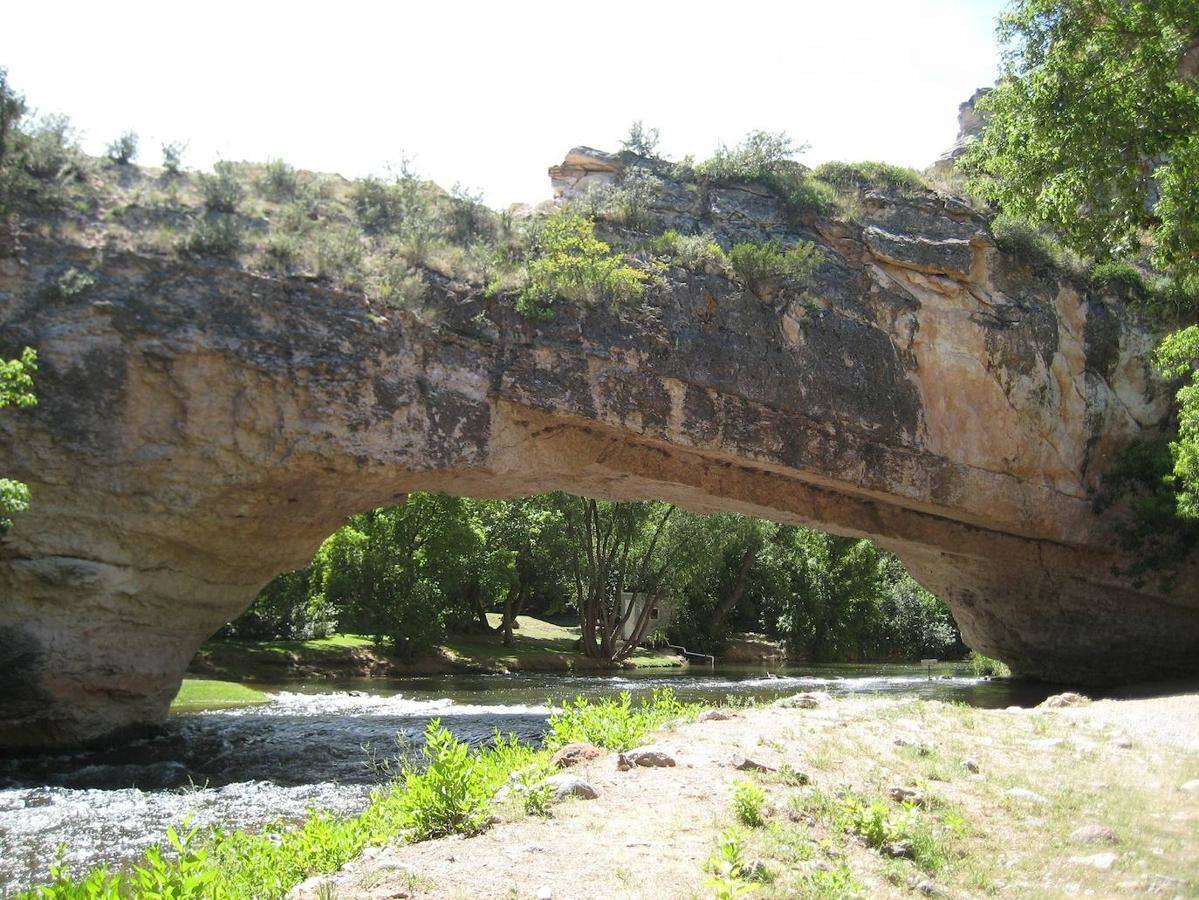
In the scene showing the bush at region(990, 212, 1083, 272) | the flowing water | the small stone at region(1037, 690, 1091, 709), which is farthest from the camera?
the bush at region(990, 212, 1083, 272)

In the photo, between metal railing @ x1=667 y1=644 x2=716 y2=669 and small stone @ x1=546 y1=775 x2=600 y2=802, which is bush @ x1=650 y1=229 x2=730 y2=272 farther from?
metal railing @ x1=667 y1=644 x2=716 y2=669

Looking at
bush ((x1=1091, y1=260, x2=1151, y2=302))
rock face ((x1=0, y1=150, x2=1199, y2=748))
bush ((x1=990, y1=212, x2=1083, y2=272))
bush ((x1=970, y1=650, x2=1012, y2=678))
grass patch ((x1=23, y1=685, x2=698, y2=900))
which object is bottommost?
bush ((x1=970, y1=650, x2=1012, y2=678))

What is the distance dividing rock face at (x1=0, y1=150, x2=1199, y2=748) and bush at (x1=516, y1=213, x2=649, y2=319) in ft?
1.14

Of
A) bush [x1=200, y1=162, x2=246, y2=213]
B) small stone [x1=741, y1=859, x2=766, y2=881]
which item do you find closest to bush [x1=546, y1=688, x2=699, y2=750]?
small stone [x1=741, y1=859, x2=766, y2=881]

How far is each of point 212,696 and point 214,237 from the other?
11.6 meters

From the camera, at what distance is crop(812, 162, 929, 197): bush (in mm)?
21812

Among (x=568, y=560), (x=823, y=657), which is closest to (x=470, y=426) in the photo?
(x=568, y=560)

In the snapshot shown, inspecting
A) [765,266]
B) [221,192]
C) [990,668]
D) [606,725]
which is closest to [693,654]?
[990,668]

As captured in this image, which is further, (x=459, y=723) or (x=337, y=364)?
(x=459, y=723)

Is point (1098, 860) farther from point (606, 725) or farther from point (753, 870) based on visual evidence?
point (606, 725)

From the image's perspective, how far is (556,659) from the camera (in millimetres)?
34938

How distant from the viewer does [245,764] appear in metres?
13.6

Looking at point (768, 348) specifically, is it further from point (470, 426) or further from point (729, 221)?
point (470, 426)

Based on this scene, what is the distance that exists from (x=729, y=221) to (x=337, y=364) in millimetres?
9615
